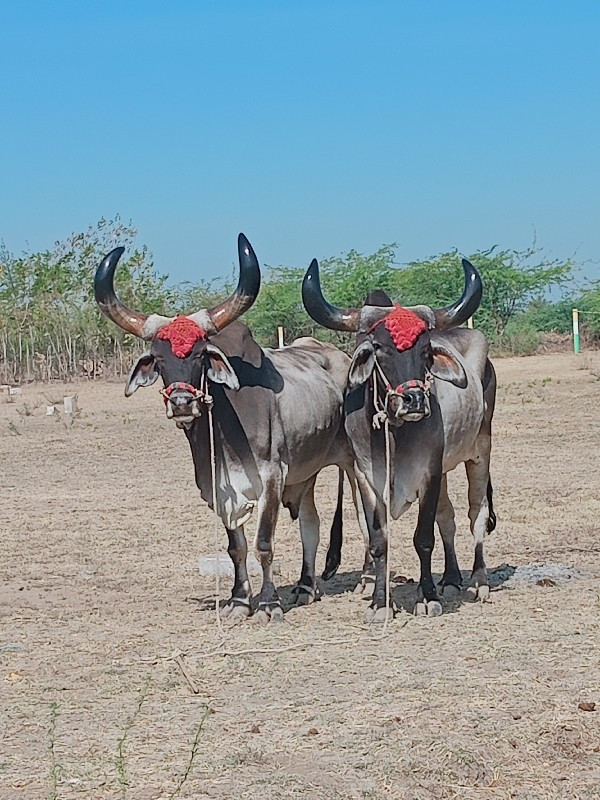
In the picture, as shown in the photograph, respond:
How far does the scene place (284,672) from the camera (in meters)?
7.25

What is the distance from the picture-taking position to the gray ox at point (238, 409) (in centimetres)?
838

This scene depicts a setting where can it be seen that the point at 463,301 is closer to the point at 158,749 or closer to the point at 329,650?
the point at 329,650

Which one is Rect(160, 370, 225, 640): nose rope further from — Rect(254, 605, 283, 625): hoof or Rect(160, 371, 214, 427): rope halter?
Rect(254, 605, 283, 625): hoof

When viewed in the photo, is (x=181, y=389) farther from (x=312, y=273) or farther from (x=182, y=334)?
(x=312, y=273)

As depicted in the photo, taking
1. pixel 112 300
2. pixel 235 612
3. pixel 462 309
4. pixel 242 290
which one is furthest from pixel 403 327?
pixel 235 612

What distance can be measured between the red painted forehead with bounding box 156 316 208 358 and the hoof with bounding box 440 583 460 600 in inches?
105

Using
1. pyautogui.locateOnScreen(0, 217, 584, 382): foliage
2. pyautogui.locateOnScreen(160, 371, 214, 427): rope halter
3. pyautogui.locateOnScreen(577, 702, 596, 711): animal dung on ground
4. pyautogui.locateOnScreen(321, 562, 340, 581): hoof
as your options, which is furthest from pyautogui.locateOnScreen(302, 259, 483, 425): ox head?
pyautogui.locateOnScreen(0, 217, 584, 382): foliage

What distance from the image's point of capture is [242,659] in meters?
7.60

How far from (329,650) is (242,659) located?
0.55m

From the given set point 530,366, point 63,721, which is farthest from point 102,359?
point 63,721

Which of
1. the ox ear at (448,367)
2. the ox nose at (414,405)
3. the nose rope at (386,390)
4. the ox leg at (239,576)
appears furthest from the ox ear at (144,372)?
the ox ear at (448,367)

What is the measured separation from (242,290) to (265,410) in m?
0.87

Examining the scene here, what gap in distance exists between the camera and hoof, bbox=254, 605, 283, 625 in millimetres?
8586

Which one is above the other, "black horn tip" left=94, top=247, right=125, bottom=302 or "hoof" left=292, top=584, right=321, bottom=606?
"black horn tip" left=94, top=247, right=125, bottom=302
